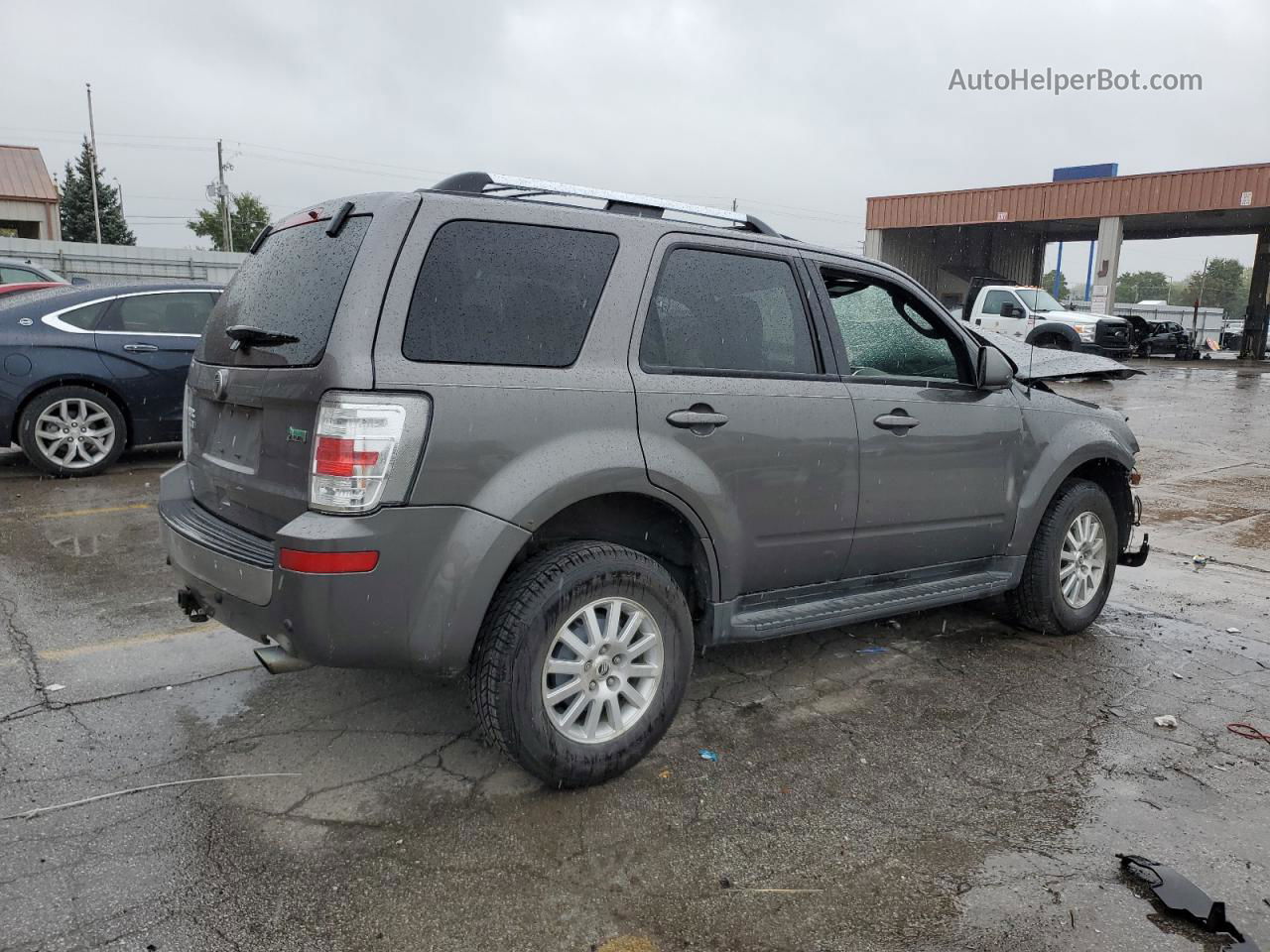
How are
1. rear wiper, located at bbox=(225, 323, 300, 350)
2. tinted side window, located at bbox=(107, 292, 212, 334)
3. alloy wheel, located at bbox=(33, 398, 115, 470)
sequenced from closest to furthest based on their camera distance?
rear wiper, located at bbox=(225, 323, 300, 350) → alloy wheel, located at bbox=(33, 398, 115, 470) → tinted side window, located at bbox=(107, 292, 212, 334)

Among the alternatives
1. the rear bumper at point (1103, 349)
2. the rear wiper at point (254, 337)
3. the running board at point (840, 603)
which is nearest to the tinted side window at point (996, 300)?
the rear bumper at point (1103, 349)

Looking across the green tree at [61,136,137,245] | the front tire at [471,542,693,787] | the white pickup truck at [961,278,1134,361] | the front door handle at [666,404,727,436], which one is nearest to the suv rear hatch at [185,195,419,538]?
the front tire at [471,542,693,787]

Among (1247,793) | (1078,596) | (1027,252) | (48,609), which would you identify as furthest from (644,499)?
(1027,252)

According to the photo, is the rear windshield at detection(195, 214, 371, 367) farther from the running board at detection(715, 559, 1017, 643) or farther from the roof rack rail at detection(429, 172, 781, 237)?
the running board at detection(715, 559, 1017, 643)

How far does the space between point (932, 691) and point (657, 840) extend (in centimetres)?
170

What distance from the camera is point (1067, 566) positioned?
4.61 meters

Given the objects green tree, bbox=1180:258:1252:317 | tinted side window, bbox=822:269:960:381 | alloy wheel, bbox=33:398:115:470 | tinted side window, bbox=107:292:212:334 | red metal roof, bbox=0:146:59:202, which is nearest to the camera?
tinted side window, bbox=822:269:960:381

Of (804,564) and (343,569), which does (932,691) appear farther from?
(343,569)

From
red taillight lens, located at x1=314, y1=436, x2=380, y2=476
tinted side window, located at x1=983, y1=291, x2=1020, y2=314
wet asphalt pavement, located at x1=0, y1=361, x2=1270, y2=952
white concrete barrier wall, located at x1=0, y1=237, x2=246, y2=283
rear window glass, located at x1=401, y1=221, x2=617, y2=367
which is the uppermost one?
white concrete barrier wall, located at x1=0, y1=237, x2=246, y2=283

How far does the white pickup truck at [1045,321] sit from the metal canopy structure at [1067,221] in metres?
9.03

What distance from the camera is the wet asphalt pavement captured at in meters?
2.38

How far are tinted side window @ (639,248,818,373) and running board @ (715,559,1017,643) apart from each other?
89cm

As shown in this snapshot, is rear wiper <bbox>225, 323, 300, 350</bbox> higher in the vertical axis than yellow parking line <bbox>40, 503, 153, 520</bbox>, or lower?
higher

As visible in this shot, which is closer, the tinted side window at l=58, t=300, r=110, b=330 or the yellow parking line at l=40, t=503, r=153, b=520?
the yellow parking line at l=40, t=503, r=153, b=520
